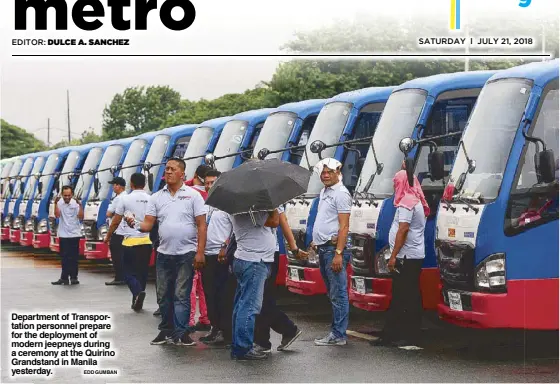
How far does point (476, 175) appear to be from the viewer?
1079 centimetres

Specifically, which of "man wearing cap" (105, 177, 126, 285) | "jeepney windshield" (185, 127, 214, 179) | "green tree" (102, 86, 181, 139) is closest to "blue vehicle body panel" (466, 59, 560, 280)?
"man wearing cap" (105, 177, 126, 285)

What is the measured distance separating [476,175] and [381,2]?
9.30 ft

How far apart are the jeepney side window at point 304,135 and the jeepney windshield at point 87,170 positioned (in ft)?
29.9

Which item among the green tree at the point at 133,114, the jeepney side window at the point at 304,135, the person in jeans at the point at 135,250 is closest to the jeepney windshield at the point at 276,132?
the jeepney side window at the point at 304,135

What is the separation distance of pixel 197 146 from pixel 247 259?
10184mm

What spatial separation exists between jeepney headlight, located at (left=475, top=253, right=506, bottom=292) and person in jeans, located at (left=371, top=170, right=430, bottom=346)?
95 centimetres

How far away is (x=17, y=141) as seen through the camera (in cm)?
10431

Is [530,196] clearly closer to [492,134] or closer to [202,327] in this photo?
[492,134]

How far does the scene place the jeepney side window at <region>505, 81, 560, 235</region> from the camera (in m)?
10.2

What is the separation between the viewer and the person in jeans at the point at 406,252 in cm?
1113

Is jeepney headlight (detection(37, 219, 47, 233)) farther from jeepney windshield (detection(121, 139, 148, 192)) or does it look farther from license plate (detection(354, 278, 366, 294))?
license plate (detection(354, 278, 366, 294))

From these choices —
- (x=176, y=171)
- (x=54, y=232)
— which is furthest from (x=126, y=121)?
(x=176, y=171)

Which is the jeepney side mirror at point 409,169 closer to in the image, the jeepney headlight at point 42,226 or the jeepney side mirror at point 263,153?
the jeepney side mirror at point 263,153

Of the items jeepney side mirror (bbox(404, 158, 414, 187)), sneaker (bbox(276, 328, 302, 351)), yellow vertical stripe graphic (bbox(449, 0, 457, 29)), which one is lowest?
sneaker (bbox(276, 328, 302, 351))
